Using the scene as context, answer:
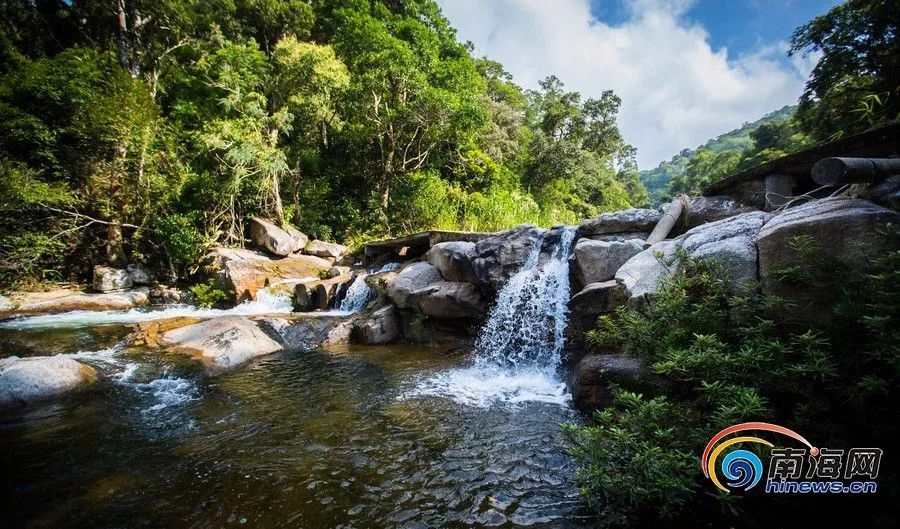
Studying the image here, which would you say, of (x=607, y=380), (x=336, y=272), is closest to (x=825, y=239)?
(x=607, y=380)

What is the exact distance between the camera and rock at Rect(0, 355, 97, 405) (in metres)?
4.78

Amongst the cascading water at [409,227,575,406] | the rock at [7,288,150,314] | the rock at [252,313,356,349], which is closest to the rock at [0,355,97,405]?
the rock at [252,313,356,349]

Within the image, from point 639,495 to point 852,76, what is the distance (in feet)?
67.7

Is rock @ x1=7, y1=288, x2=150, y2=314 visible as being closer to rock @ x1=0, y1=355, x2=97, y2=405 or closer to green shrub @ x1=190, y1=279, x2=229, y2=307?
green shrub @ x1=190, y1=279, x2=229, y2=307

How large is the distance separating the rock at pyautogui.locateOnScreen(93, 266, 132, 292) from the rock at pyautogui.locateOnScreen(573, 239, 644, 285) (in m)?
16.5

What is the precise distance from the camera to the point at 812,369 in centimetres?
210

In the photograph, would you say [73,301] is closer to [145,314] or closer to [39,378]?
[145,314]

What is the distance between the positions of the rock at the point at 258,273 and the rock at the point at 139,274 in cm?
419

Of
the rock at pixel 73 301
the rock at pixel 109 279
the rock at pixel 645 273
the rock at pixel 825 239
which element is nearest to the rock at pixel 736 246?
the rock at pixel 825 239

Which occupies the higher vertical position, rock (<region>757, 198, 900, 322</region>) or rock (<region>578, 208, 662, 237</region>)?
rock (<region>578, 208, 662, 237</region>)

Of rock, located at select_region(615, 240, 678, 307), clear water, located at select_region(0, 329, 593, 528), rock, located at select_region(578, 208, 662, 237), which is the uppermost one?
rock, located at select_region(578, 208, 662, 237)

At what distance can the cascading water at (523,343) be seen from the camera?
5426mm

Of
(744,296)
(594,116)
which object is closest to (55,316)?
(744,296)
